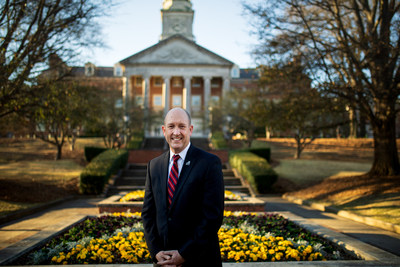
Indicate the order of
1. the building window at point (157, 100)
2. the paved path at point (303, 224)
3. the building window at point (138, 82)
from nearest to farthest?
the paved path at point (303, 224), the building window at point (157, 100), the building window at point (138, 82)

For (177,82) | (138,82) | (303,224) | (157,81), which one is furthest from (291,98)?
(138,82)

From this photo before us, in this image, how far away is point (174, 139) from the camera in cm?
339

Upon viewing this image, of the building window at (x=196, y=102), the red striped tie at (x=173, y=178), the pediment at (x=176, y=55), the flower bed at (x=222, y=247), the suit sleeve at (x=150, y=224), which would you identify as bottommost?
the flower bed at (x=222, y=247)

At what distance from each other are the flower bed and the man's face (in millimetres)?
2839

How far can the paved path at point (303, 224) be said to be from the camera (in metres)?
5.56

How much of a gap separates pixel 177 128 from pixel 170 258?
1.18 meters

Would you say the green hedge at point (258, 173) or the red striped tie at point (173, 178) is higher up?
the red striped tie at point (173, 178)

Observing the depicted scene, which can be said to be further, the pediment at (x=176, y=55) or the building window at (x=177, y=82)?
the building window at (x=177, y=82)

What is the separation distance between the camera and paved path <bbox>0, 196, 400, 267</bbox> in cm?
556

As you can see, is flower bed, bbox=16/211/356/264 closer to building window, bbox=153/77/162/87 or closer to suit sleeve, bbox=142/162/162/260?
suit sleeve, bbox=142/162/162/260

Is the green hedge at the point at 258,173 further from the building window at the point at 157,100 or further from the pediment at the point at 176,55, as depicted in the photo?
the building window at the point at 157,100

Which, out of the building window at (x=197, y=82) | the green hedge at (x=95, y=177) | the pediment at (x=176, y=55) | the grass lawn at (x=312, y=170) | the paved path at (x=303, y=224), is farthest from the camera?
the building window at (x=197, y=82)

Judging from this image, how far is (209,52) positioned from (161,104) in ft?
36.1

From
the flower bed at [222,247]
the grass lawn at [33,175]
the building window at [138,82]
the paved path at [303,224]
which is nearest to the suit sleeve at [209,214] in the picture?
the paved path at [303,224]
